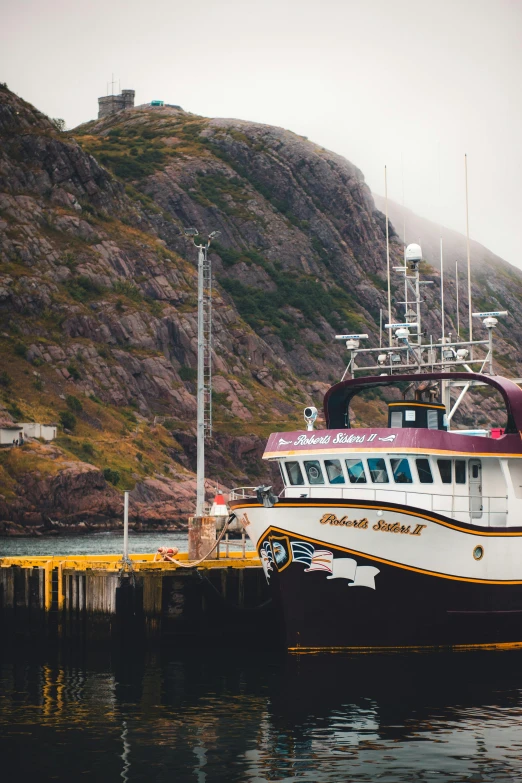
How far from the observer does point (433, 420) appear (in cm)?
4100

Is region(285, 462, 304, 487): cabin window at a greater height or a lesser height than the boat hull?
greater

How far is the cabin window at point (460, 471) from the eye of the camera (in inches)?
1576

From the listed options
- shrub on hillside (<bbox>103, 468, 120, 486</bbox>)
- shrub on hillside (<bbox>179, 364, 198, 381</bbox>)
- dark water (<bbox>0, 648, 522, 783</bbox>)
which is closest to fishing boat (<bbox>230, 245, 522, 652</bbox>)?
dark water (<bbox>0, 648, 522, 783</bbox>)

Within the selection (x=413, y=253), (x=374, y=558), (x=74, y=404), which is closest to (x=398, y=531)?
(x=374, y=558)

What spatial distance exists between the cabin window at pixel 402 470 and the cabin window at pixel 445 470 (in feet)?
3.86

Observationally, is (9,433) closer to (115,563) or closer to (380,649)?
(115,563)

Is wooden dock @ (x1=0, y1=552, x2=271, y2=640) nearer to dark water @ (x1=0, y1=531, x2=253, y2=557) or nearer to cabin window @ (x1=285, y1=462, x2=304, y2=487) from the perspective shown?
cabin window @ (x1=285, y1=462, x2=304, y2=487)

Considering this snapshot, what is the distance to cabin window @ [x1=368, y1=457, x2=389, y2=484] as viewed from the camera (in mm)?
39281

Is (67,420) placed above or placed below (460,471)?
above

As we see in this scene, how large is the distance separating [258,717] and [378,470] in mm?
10840

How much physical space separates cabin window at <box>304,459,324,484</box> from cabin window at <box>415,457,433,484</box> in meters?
3.42

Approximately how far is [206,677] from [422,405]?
1194 cm

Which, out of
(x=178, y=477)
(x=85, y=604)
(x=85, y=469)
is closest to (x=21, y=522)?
(x=85, y=469)

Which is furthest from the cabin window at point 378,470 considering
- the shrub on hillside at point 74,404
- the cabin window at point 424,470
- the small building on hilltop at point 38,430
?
the shrub on hillside at point 74,404
